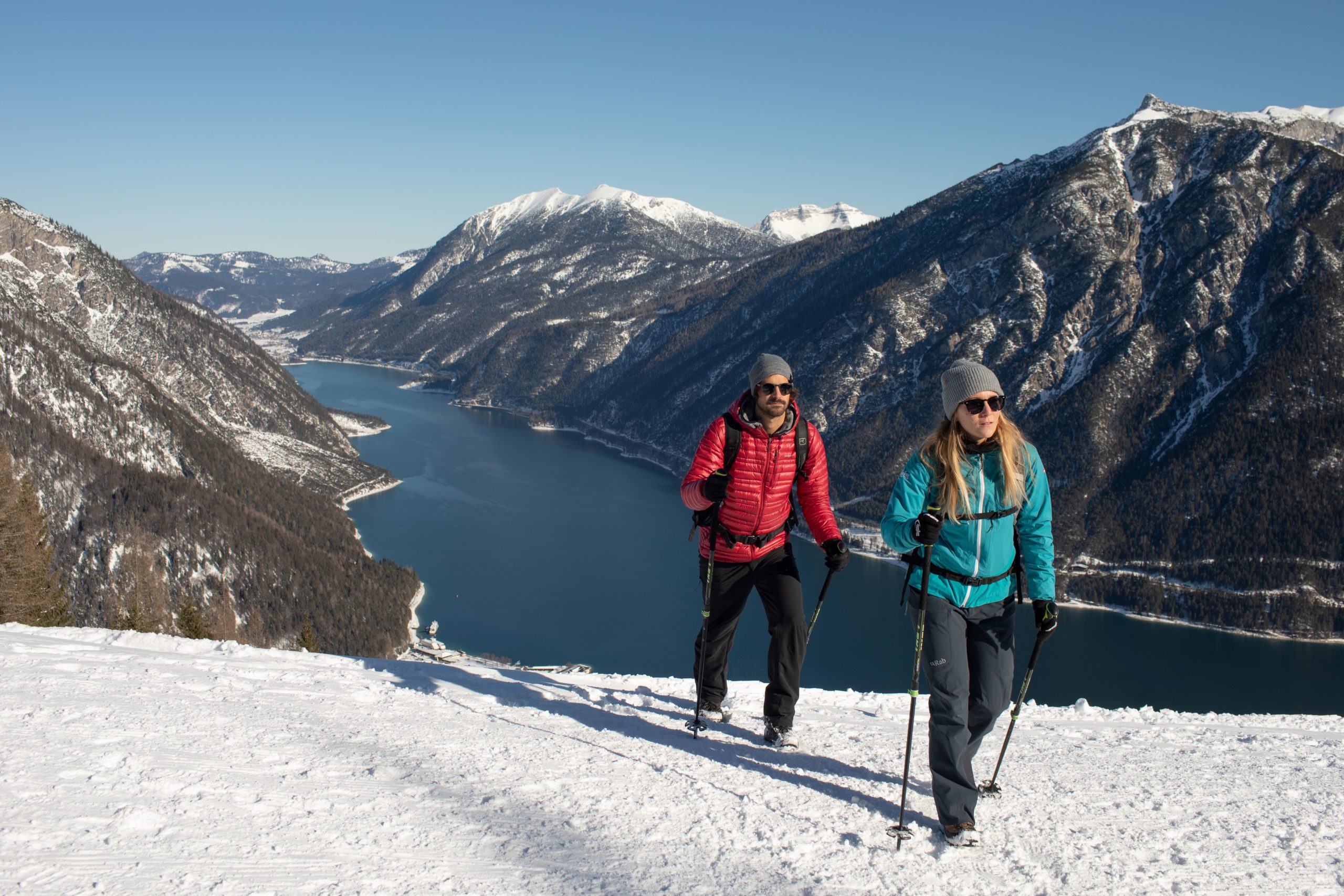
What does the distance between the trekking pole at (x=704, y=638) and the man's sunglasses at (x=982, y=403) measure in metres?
2.25

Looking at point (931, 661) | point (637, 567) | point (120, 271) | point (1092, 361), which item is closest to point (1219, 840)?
point (931, 661)

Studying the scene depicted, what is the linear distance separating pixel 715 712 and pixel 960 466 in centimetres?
348

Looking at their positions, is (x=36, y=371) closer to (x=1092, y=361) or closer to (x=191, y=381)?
(x=191, y=381)

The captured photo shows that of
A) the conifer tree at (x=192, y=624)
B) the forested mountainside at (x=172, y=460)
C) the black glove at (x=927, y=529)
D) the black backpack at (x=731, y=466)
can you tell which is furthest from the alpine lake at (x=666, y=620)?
the black glove at (x=927, y=529)

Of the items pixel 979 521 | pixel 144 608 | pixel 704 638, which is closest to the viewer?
pixel 979 521

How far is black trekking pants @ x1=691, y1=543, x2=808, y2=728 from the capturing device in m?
6.75

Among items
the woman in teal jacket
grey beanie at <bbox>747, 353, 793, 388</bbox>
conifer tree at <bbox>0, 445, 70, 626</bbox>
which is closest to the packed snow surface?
the woman in teal jacket

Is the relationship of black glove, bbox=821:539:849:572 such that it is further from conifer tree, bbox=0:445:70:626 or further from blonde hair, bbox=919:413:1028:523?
conifer tree, bbox=0:445:70:626

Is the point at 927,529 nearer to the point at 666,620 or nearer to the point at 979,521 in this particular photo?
the point at 979,521

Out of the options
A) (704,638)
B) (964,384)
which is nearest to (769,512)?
(704,638)

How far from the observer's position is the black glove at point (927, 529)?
205 inches

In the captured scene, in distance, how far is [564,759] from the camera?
623 cm

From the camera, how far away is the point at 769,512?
6777mm

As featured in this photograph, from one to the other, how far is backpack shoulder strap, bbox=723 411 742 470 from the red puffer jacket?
0.02m
